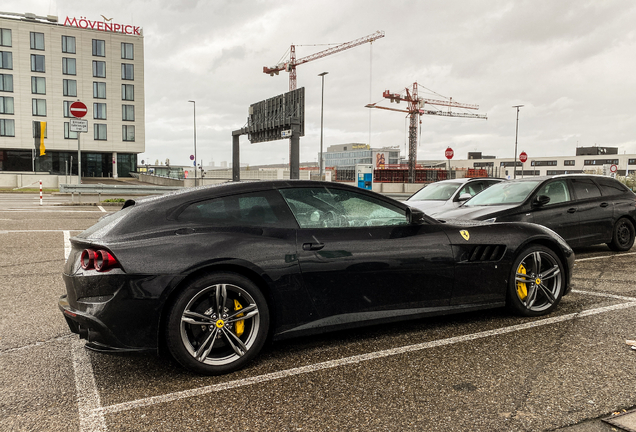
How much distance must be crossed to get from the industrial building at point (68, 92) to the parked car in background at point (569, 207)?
57309mm

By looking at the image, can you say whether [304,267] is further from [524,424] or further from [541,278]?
[541,278]

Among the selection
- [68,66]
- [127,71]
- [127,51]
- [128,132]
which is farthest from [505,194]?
[68,66]

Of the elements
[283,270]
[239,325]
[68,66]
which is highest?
[68,66]

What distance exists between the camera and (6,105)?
56.8 m

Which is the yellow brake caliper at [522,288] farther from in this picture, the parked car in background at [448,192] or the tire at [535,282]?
the parked car in background at [448,192]

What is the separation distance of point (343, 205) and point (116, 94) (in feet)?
208

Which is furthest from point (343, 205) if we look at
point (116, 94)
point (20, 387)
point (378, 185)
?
point (116, 94)

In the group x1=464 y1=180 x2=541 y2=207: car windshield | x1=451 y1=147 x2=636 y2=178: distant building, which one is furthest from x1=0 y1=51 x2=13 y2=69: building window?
x1=451 y1=147 x2=636 y2=178: distant building

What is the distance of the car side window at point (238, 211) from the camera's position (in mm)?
3479

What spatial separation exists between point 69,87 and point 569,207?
206 ft

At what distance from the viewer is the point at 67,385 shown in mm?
3156

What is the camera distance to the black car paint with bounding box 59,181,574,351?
10.2ft

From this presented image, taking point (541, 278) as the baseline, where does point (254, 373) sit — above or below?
below

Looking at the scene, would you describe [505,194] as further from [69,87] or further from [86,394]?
[69,87]
